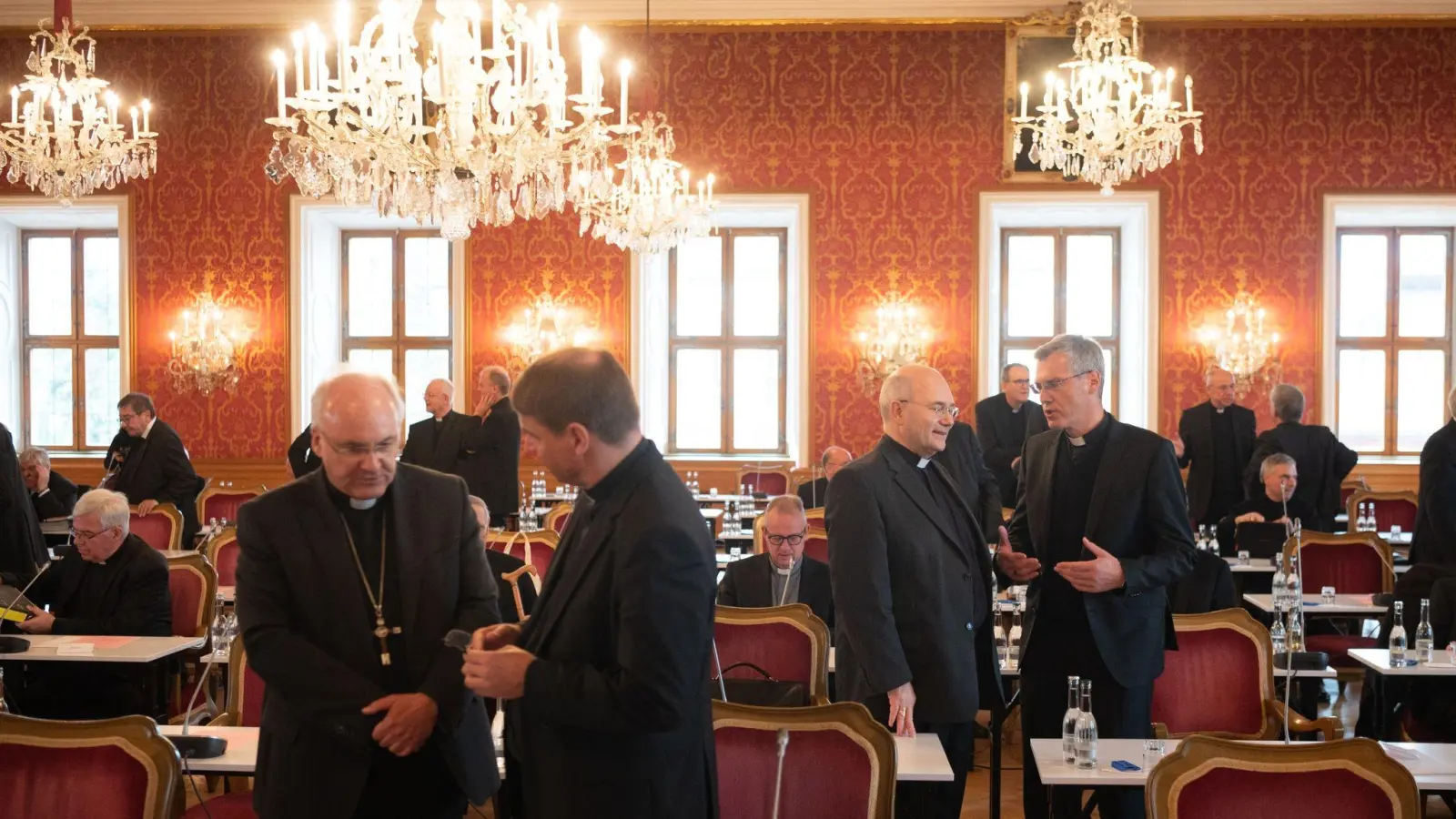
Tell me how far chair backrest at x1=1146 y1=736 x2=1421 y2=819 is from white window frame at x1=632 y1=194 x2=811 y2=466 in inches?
382

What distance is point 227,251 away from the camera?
41.8ft

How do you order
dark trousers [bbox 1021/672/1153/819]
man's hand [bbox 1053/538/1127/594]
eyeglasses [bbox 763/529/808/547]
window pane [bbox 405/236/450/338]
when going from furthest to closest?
window pane [bbox 405/236/450/338]
eyeglasses [bbox 763/529/808/547]
dark trousers [bbox 1021/672/1153/819]
man's hand [bbox 1053/538/1127/594]

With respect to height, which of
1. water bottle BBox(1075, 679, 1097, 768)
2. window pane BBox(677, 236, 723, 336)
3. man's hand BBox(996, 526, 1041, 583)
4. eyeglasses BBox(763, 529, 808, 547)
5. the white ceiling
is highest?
the white ceiling

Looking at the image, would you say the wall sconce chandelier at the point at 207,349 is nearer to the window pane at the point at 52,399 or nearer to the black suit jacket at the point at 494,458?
the window pane at the point at 52,399

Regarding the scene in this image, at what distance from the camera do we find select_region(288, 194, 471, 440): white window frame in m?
12.6

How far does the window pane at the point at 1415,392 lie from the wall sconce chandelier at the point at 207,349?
37.6 ft

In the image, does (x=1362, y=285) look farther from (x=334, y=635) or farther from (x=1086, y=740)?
(x=334, y=635)

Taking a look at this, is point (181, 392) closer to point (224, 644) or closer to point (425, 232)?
point (425, 232)

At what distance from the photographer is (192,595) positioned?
19.2 ft

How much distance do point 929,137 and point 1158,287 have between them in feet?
8.49

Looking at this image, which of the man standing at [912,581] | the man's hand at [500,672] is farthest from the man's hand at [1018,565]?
the man's hand at [500,672]

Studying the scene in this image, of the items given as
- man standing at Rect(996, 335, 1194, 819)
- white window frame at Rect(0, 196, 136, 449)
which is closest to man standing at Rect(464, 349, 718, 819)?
man standing at Rect(996, 335, 1194, 819)

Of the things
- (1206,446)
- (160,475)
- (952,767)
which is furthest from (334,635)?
(1206,446)

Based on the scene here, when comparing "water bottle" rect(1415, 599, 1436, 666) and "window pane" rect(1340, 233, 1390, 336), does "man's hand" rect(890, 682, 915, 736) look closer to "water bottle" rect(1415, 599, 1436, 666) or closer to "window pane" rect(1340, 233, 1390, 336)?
"water bottle" rect(1415, 599, 1436, 666)
